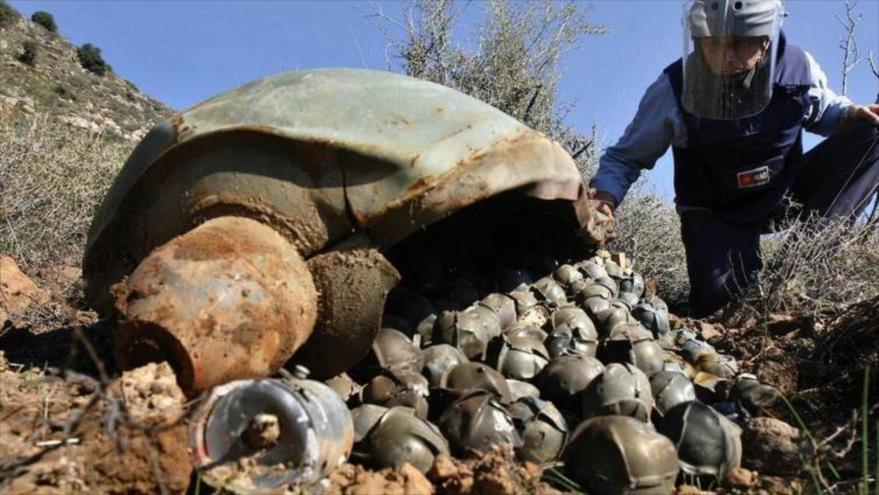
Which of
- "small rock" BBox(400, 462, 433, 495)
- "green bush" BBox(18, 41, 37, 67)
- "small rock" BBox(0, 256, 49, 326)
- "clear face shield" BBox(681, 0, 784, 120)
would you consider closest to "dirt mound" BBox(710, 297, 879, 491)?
"small rock" BBox(400, 462, 433, 495)

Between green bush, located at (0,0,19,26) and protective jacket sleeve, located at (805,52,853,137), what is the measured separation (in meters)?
29.2

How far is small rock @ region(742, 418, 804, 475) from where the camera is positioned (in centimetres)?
238

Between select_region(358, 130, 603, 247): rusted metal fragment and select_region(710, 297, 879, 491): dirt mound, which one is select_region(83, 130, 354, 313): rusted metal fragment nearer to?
select_region(358, 130, 603, 247): rusted metal fragment

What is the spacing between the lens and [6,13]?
2842 cm

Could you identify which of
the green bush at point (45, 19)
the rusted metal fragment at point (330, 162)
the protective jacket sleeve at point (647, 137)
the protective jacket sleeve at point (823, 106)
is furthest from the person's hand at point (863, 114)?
the green bush at point (45, 19)

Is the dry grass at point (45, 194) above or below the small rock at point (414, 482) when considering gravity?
above

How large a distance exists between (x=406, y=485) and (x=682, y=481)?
0.84 m

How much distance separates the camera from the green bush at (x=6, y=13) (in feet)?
91.4

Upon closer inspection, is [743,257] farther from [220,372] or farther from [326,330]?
[220,372]

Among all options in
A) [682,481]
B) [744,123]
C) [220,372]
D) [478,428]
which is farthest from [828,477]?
[744,123]

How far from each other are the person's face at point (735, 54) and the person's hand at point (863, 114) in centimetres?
79

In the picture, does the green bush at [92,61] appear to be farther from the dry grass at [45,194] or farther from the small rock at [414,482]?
the small rock at [414,482]

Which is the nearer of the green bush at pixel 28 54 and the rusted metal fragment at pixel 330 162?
the rusted metal fragment at pixel 330 162

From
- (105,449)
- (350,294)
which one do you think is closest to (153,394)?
(105,449)
